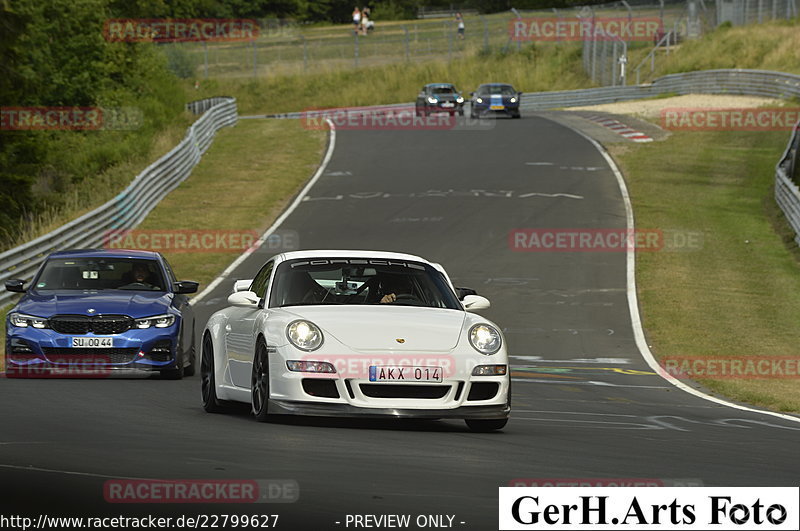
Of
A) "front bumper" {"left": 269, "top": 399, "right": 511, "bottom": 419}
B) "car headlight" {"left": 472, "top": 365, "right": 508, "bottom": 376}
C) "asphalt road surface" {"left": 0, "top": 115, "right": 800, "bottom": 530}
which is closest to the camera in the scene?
"asphalt road surface" {"left": 0, "top": 115, "right": 800, "bottom": 530}

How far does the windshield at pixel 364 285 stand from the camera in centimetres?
1085

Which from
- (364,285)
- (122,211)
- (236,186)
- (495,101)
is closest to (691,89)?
(495,101)

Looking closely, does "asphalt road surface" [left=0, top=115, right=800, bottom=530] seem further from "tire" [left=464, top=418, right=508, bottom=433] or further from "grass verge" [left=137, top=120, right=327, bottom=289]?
"grass verge" [left=137, top=120, right=327, bottom=289]

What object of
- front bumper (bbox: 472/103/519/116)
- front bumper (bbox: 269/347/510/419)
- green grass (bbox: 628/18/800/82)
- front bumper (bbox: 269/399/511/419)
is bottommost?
front bumper (bbox: 472/103/519/116)

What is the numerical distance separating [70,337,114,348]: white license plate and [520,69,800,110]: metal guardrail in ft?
147

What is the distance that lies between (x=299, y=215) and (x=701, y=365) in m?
17.9

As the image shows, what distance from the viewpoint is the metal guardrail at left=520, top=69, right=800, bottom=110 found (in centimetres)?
5688

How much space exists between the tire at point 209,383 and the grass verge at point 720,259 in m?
6.12

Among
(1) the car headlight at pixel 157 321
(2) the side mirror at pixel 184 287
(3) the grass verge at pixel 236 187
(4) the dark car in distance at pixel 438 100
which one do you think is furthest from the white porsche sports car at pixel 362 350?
(4) the dark car in distance at pixel 438 100

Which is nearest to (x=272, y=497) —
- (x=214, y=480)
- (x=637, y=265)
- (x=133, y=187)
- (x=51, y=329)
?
(x=214, y=480)

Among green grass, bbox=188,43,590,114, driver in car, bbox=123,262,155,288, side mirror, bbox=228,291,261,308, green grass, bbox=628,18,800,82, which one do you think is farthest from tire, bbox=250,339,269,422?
green grass, bbox=188,43,590,114

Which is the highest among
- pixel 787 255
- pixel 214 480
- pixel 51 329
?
pixel 214 480

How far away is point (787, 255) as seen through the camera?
3105 centimetres

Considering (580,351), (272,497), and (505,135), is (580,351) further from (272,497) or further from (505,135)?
(505,135)
